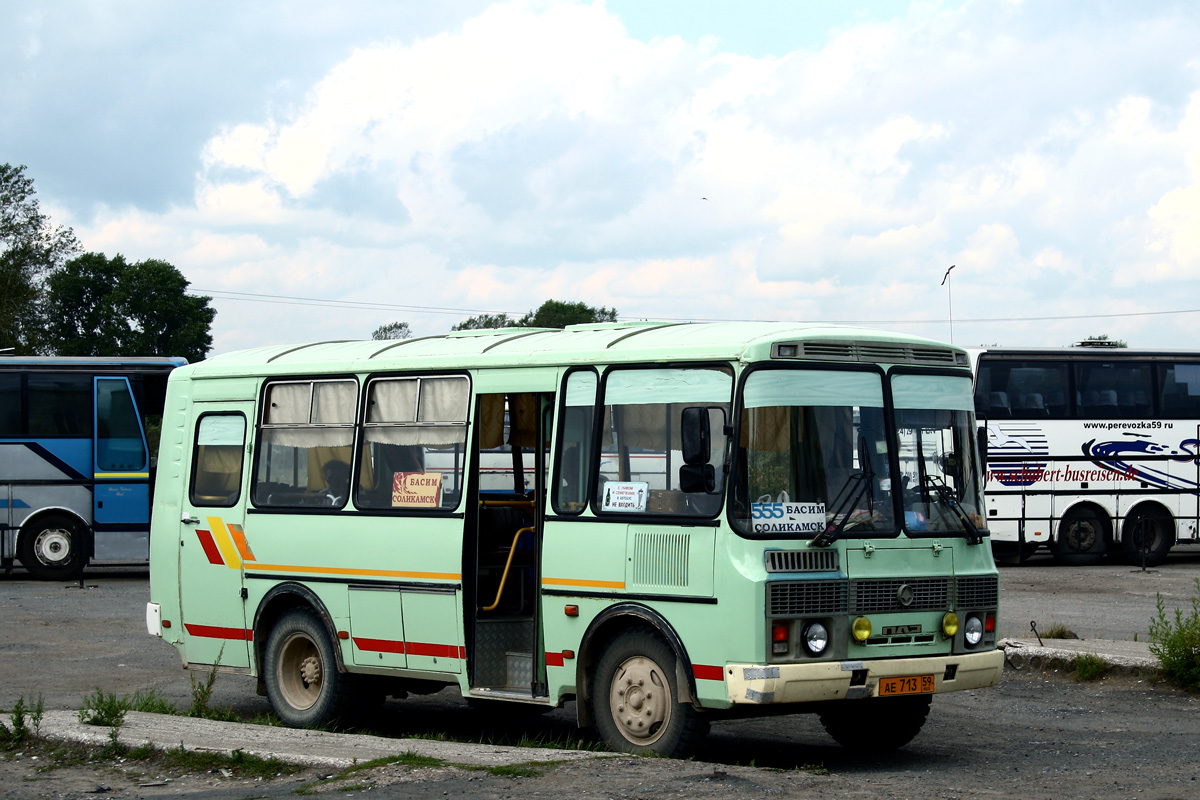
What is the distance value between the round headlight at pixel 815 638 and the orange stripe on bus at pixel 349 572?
2776mm

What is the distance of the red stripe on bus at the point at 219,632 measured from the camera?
1189 cm

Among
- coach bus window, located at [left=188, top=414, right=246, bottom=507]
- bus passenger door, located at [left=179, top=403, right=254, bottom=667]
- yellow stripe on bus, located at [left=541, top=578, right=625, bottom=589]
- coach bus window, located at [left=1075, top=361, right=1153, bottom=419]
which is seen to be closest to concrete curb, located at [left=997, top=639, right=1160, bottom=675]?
yellow stripe on bus, located at [left=541, top=578, right=625, bottom=589]

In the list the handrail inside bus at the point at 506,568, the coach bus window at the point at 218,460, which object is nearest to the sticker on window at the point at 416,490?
the handrail inside bus at the point at 506,568

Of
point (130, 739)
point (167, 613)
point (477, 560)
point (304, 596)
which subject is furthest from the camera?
point (167, 613)

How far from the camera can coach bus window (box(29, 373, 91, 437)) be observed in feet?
82.7

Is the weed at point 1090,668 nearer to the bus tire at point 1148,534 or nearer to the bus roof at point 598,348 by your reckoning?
the bus roof at point 598,348

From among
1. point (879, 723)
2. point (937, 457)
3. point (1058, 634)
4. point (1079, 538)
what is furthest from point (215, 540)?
point (1079, 538)

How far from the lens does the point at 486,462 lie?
1064 cm

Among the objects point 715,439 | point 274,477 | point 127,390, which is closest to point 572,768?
point 715,439

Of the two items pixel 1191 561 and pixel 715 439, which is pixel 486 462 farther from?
pixel 1191 561

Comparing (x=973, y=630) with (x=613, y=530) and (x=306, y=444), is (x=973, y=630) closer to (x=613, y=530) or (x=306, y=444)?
(x=613, y=530)

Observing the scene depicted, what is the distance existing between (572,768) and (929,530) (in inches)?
111

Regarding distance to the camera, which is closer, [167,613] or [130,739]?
[130,739]

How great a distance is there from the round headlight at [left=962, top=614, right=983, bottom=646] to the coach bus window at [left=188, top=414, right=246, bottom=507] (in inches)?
237
